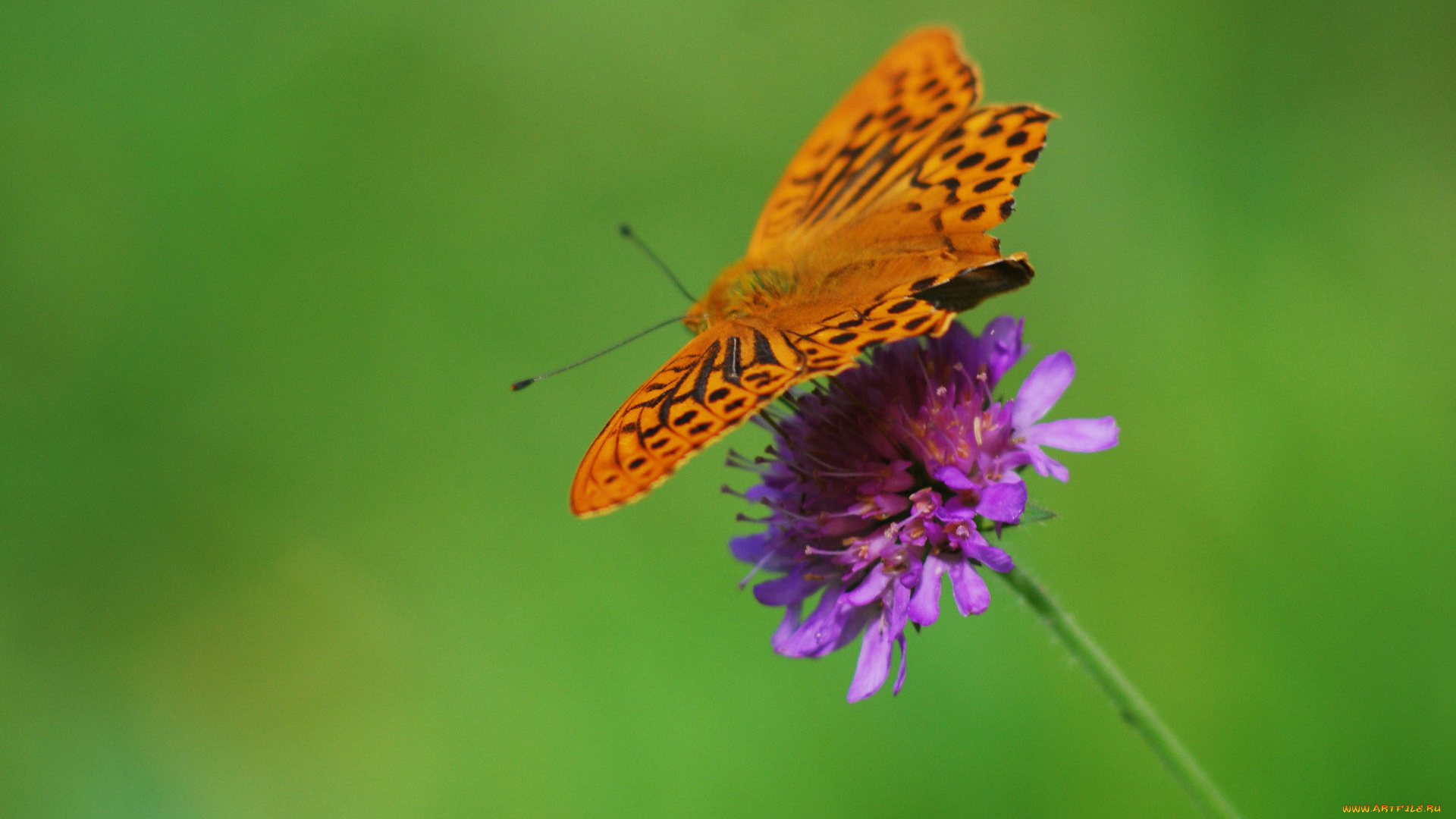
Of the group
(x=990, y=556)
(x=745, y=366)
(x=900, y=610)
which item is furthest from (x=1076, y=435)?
(x=745, y=366)

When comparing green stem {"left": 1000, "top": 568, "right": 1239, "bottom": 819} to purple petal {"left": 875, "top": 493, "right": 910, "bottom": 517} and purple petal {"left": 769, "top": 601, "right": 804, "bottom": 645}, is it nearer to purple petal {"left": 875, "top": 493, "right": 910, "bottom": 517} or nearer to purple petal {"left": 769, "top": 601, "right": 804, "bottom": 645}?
purple petal {"left": 875, "top": 493, "right": 910, "bottom": 517}

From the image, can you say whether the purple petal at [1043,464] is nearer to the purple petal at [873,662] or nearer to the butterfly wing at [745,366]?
the butterfly wing at [745,366]

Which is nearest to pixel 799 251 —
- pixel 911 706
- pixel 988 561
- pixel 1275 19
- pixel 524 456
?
pixel 988 561

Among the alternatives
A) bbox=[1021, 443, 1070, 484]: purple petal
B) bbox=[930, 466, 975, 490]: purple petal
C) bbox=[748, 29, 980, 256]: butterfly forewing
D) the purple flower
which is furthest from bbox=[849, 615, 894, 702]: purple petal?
bbox=[748, 29, 980, 256]: butterfly forewing

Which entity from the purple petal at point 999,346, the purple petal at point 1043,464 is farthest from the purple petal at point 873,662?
the purple petal at point 999,346

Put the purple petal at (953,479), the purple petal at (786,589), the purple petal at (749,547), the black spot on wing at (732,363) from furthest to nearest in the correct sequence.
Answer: the purple petal at (749,547), the purple petal at (786,589), the purple petal at (953,479), the black spot on wing at (732,363)

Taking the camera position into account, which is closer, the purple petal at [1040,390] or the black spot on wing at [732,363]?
the black spot on wing at [732,363]

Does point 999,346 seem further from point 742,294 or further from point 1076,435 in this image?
point 742,294
